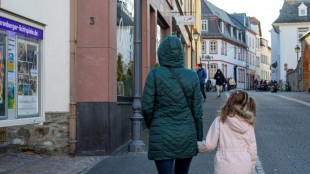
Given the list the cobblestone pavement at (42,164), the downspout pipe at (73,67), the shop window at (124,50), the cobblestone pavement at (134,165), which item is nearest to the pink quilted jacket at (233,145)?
the cobblestone pavement at (134,165)

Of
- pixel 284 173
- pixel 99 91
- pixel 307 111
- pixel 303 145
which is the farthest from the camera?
pixel 307 111

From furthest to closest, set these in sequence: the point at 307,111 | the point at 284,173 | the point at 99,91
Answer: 1. the point at 307,111
2. the point at 99,91
3. the point at 284,173

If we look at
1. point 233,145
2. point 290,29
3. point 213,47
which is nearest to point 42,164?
point 233,145

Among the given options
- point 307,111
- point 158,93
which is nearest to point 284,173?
point 158,93

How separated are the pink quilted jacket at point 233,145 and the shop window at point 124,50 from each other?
621 cm

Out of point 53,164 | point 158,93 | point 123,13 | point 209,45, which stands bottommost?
point 53,164

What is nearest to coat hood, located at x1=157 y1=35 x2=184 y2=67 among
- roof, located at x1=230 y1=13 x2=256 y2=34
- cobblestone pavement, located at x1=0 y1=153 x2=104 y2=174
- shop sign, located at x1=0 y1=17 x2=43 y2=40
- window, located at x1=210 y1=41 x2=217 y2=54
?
shop sign, located at x1=0 y1=17 x2=43 y2=40

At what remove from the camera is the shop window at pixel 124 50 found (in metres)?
10.9

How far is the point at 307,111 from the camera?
1689 cm

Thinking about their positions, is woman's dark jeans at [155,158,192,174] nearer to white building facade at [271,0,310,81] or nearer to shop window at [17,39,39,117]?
shop window at [17,39,39,117]

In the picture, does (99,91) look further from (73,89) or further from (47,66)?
(47,66)

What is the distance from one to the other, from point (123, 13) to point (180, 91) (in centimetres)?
722

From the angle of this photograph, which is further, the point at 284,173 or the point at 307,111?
the point at 307,111

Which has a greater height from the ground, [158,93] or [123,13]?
[123,13]
